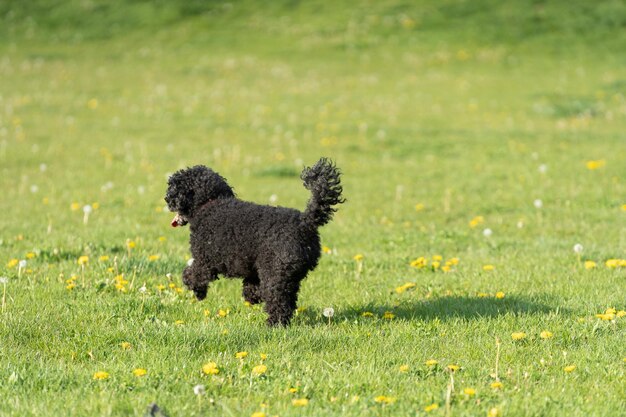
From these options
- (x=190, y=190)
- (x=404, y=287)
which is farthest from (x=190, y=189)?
(x=404, y=287)

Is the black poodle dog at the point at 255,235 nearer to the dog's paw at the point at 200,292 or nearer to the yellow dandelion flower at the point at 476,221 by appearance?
the dog's paw at the point at 200,292

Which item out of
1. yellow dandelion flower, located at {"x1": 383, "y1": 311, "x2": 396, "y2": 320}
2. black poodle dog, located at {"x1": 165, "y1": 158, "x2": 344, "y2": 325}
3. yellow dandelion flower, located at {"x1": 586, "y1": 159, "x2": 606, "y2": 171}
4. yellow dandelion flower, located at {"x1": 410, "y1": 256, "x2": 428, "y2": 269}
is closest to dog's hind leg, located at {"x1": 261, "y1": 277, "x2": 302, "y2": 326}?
black poodle dog, located at {"x1": 165, "y1": 158, "x2": 344, "y2": 325}

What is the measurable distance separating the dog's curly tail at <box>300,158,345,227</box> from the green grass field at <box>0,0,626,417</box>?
43.0 inches

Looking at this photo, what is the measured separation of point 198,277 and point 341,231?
197 inches

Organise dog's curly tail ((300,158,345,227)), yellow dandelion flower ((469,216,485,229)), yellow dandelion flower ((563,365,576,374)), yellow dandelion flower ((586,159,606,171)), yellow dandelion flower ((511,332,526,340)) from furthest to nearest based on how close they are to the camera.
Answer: yellow dandelion flower ((586,159,606,171)) < yellow dandelion flower ((469,216,485,229)) < dog's curly tail ((300,158,345,227)) < yellow dandelion flower ((511,332,526,340)) < yellow dandelion flower ((563,365,576,374))

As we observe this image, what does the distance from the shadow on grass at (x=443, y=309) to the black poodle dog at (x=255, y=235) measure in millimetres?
539

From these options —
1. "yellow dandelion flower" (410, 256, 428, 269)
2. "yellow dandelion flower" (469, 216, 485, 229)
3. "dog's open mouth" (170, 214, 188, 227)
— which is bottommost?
"yellow dandelion flower" (410, 256, 428, 269)

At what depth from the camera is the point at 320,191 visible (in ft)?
23.2

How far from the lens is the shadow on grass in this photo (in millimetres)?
7660

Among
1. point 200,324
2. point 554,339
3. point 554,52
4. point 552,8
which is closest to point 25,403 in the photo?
point 200,324

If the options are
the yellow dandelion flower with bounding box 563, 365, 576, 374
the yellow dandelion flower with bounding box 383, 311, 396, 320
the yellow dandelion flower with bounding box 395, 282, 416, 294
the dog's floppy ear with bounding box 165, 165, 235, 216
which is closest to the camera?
the yellow dandelion flower with bounding box 563, 365, 576, 374

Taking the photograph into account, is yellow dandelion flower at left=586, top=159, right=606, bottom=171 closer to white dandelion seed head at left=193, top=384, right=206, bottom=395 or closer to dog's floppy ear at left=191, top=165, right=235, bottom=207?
dog's floppy ear at left=191, top=165, right=235, bottom=207

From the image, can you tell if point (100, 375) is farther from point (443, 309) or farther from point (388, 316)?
point (443, 309)

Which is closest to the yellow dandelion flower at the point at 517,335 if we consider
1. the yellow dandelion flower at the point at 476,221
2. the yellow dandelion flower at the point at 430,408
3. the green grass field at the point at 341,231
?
the green grass field at the point at 341,231
